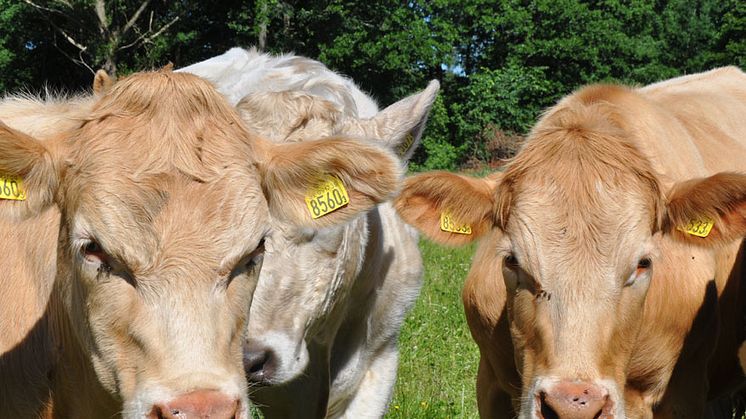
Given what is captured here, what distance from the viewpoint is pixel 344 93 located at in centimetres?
626

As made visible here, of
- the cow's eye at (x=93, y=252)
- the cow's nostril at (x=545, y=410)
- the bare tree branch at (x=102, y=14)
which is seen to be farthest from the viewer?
the bare tree branch at (x=102, y=14)

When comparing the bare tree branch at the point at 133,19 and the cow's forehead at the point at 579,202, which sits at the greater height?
the cow's forehead at the point at 579,202

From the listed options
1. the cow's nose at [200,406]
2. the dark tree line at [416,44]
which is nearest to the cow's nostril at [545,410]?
the cow's nose at [200,406]

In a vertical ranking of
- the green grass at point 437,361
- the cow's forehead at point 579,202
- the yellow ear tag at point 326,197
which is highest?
the yellow ear tag at point 326,197

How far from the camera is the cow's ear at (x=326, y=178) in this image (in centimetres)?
378

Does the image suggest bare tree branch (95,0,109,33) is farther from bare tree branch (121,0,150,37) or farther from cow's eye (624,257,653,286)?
cow's eye (624,257,653,286)

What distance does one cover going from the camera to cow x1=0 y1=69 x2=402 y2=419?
322cm

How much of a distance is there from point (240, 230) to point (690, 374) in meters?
3.00

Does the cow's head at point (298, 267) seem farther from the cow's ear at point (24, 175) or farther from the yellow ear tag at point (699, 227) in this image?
the yellow ear tag at point (699, 227)

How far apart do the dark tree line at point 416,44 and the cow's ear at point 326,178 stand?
1133 inches

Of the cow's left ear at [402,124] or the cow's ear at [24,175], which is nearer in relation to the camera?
the cow's ear at [24,175]

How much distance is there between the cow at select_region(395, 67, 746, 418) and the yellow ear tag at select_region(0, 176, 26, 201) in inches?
76.5

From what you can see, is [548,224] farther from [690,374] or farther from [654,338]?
[690,374]

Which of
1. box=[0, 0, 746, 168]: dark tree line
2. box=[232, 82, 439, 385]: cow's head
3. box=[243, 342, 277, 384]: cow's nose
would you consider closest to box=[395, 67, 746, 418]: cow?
box=[232, 82, 439, 385]: cow's head
